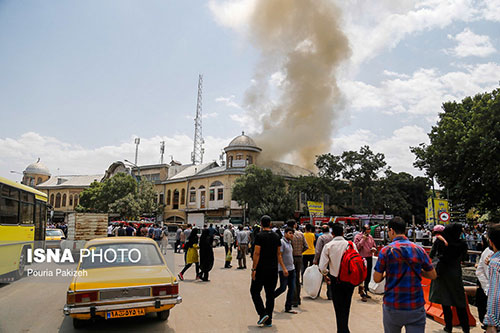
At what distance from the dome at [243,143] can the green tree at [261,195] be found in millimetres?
8755

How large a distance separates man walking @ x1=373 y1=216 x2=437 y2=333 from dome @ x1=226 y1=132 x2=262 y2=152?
4715 cm

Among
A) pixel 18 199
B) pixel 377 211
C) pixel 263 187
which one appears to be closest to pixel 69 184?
pixel 263 187

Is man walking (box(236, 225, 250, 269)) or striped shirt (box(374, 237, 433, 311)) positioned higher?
striped shirt (box(374, 237, 433, 311))

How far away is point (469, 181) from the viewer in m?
24.1

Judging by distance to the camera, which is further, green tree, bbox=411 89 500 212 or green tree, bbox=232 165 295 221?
green tree, bbox=232 165 295 221

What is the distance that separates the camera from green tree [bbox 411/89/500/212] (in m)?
21.6

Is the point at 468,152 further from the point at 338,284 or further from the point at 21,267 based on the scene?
the point at 21,267

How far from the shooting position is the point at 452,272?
5.71 metres

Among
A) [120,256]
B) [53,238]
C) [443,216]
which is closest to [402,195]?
[443,216]

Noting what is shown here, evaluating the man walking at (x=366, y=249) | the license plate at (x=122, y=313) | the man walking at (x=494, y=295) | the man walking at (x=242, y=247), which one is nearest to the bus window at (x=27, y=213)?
the license plate at (x=122, y=313)

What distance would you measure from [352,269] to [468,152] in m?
22.0

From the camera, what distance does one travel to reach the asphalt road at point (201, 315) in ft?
19.9

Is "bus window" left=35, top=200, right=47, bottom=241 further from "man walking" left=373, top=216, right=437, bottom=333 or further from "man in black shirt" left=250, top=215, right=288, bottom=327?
"man walking" left=373, top=216, right=437, bottom=333

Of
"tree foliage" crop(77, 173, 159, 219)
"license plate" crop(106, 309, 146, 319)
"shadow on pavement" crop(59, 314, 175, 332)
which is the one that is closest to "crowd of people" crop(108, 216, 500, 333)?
"shadow on pavement" crop(59, 314, 175, 332)
